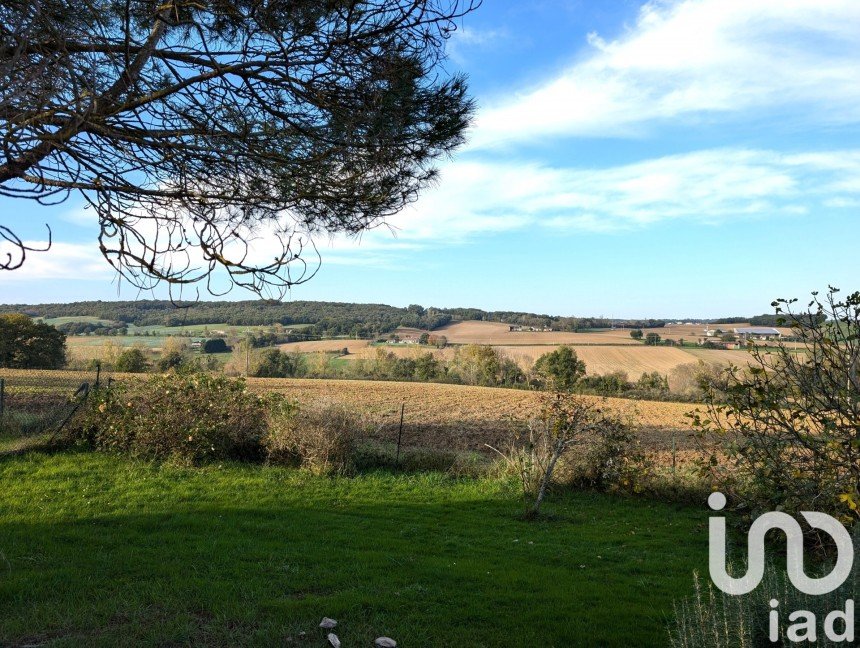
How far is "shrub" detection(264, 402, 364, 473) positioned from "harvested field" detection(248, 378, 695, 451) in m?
1.54

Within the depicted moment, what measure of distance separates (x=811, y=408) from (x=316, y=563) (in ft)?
15.9

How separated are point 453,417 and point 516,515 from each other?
15.7m

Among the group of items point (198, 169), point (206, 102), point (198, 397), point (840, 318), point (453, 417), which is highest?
point (206, 102)

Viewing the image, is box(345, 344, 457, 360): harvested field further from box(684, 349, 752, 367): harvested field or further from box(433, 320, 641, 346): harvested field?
box(684, 349, 752, 367): harvested field

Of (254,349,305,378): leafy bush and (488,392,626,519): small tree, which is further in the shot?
(254,349,305,378): leafy bush

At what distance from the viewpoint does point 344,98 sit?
4.77 meters

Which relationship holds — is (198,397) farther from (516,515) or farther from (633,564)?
(633,564)

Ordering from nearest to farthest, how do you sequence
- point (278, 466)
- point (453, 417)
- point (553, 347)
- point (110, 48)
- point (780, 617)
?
point (780, 617) < point (110, 48) < point (278, 466) < point (453, 417) < point (553, 347)

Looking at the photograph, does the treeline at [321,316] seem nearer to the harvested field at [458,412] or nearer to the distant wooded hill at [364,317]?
the distant wooded hill at [364,317]

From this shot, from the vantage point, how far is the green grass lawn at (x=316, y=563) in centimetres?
429

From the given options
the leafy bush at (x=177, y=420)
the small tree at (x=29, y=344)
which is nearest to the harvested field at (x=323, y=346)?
the small tree at (x=29, y=344)

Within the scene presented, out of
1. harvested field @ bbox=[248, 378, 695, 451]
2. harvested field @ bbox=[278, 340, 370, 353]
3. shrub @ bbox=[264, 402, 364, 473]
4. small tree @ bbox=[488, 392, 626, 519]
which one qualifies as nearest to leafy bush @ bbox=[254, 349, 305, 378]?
harvested field @ bbox=[278, 340, 370, 353]

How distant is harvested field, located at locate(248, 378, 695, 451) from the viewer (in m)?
17.6

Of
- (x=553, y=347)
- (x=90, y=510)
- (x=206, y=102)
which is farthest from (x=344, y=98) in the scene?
(x=553, y=347)
